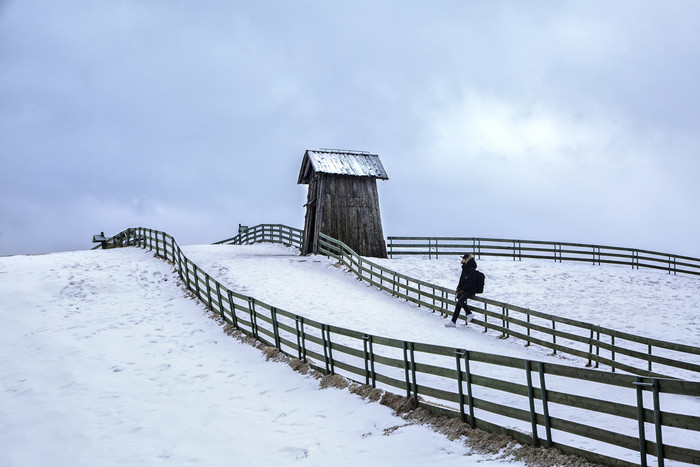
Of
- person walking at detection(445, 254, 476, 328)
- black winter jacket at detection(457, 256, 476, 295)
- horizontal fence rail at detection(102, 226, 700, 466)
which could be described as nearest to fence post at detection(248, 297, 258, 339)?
horizontal fence rail at detection(102, 226, 700, 466)

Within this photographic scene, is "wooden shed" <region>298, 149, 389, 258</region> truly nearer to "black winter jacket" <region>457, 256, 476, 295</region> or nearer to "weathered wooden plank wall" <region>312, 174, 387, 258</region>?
→ "weathered wooden plank wall" <region>312, 174, 387, 258</region>

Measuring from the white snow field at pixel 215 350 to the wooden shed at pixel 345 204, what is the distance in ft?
7.00

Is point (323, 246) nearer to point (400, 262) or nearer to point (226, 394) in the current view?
point (400, 262)

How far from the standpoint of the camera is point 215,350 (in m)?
14.8

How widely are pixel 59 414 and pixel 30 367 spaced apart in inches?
154

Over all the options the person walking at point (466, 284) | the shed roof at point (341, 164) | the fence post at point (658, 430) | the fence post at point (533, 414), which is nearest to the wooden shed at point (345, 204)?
the shed roof at point (341, 164)

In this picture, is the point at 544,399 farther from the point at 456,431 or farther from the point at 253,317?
the point at 253,317

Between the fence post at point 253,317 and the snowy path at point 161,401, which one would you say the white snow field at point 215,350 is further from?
the fence post at point 253,317

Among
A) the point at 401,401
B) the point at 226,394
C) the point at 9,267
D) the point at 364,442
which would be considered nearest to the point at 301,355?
the point at 226,394

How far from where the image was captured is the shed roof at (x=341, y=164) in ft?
95.4

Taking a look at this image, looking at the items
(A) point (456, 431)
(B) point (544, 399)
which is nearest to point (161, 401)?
(A) point (456, 431)

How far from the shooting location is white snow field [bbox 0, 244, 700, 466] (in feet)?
27.9

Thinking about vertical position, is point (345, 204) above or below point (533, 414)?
above

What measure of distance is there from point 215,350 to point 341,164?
16.5 metres
